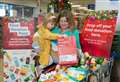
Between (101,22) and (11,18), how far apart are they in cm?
99

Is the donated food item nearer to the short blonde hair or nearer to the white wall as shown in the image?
the short blonde hair

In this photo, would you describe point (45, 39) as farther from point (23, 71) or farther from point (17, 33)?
point (23, 71)

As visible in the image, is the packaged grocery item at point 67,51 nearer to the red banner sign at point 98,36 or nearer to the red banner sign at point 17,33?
the red banner sign at point 98,36

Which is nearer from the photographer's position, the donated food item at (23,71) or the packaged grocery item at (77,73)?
the packaged grocery item at (77,73)

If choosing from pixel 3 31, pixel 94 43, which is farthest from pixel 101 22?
pixel 3 31

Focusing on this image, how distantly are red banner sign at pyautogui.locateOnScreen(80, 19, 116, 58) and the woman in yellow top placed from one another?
341mm

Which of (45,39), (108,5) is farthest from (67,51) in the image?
(108,5)

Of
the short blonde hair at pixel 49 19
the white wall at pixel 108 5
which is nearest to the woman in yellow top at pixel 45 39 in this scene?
the short blonde hair at pixel 49 19

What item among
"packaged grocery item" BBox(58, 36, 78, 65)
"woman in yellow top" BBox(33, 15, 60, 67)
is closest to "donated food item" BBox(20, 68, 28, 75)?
"woman in yellow top" BBox(33, 15, 60, 67)

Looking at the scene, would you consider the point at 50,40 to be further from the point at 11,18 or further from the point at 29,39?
the point at 11,18

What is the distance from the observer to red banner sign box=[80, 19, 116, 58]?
2.80 m

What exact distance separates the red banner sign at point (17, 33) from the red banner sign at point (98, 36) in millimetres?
593

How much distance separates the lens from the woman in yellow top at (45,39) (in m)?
2.86

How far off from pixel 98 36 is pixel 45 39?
0.56 meters
